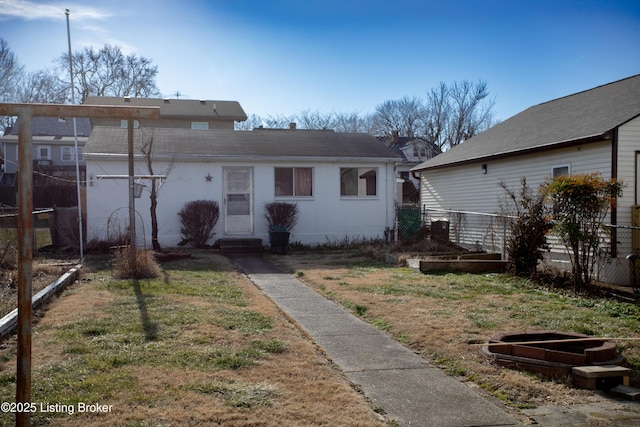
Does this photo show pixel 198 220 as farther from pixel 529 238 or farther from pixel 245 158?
pixel 529 238

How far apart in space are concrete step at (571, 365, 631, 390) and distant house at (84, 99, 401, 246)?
1320 centimetres

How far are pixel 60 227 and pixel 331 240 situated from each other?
7.93 metres

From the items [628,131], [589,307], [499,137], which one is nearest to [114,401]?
[589,307]

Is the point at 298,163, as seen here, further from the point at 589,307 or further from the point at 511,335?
the point at 511,335

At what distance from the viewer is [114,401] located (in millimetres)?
4344

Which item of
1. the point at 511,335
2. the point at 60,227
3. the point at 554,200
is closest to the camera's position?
the point at 511,335

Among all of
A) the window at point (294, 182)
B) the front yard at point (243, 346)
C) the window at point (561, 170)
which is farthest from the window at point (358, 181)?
the front yard at point (243, 346)

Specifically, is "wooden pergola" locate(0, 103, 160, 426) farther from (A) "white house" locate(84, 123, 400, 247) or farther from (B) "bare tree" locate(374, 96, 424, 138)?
(B) "bare tree" locate(374, 96, 424, 138)

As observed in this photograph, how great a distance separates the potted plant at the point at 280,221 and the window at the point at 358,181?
1.88 meters

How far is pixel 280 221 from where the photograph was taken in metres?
17.2

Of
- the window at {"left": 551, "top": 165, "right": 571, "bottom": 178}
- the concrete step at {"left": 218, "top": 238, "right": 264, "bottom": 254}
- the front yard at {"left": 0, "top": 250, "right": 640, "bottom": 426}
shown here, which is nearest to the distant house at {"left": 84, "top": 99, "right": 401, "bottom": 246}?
the concrete step at {"left": 218, "top": 238, "right": 264, "bottom": 254}

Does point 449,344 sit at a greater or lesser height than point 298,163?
lesser

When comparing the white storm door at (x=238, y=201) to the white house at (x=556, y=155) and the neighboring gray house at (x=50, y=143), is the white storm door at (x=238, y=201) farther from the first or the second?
the neighboring gray house at (x=50, y=143)

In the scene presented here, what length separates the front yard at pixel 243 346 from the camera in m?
4.32
